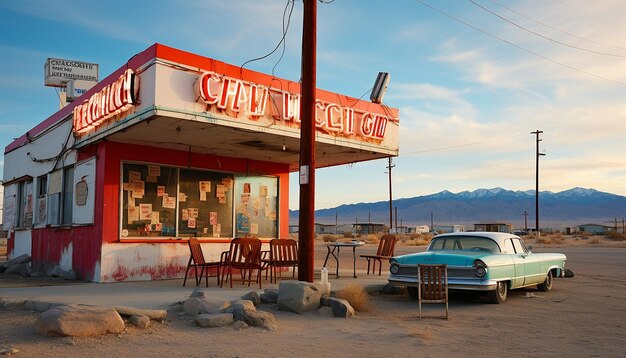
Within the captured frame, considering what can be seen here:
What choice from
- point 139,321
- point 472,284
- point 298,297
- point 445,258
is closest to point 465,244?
point 445,258

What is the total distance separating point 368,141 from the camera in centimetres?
1398

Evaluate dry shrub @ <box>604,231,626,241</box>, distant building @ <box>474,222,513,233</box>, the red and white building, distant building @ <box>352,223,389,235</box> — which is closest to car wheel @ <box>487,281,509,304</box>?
the red and white building

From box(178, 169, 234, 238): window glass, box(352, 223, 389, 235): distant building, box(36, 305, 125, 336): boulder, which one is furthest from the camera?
box(352, 223, 389, 235): distant building

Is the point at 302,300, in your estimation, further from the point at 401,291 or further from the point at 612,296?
the point at 612,296

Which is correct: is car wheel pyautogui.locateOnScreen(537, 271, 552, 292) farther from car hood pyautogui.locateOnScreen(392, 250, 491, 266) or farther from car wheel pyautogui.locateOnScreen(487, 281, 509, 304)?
car hood pyautogui.locateOnScreen(392, 250, 491, 266)

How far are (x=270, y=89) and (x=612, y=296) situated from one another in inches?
321

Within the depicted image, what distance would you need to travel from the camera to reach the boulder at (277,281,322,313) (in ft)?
29.7

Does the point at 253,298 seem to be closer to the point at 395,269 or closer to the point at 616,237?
the point at 395,269

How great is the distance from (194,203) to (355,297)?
18.8 ft

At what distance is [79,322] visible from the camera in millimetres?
7016

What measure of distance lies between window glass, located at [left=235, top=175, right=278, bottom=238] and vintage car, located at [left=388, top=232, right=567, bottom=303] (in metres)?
4.88

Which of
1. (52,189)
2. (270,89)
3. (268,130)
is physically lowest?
(52,189)

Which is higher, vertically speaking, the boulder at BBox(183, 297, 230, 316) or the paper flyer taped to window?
the paper flyer taped to window

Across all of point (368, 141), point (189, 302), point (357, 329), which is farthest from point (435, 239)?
point (189, 302)
